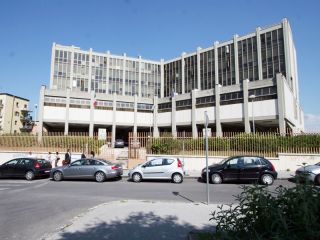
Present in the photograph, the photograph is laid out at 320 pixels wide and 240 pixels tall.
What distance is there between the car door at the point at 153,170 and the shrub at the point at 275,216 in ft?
39.4

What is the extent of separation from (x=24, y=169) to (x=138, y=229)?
45.1 ft

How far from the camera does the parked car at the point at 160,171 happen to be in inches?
600

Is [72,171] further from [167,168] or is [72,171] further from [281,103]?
[281,103]

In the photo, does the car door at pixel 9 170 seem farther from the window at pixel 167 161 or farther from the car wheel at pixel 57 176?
the window at pixel 167 161

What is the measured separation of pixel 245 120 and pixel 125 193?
1367 inches

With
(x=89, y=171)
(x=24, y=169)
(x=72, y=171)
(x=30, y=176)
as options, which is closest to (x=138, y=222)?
(x=89, y=171)

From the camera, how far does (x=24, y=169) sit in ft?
55.5

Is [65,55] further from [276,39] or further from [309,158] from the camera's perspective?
[309,158]

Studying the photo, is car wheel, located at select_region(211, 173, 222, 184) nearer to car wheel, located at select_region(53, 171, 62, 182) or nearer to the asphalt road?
the asphalt road

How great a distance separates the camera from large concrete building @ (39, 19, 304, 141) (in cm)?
4262

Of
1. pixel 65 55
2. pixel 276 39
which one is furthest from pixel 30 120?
pixel 276 39

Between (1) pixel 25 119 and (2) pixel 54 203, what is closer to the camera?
(2) pixel 54 203

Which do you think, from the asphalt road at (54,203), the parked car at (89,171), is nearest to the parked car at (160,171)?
the parked car at (89,171)

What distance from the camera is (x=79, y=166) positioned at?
52.8 feet
